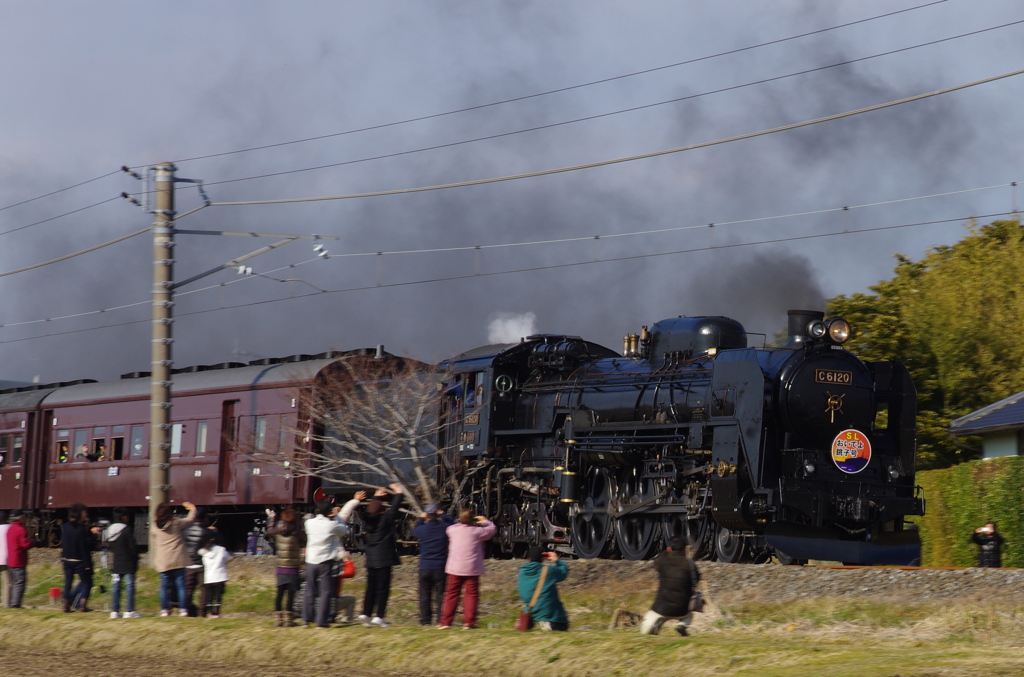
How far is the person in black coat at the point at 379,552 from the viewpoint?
14328 mm

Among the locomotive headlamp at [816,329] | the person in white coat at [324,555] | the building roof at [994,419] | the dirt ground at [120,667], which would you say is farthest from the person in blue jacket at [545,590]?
the building roof at [994,419]

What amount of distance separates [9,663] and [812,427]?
11397mm

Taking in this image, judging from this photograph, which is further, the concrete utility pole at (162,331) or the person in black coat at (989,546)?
the concrete utility pole at (162,331)

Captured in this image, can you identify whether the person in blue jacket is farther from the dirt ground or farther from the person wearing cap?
the dirt ground

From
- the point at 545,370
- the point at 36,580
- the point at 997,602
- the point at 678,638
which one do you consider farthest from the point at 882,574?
the point at 36,580

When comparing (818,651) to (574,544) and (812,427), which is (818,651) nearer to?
(812,427)

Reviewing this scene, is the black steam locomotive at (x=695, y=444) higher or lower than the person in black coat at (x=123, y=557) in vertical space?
higher

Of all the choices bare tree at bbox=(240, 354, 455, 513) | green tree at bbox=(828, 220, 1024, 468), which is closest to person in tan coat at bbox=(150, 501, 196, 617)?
bare tree at bbox=(240, 354, 455, 513)

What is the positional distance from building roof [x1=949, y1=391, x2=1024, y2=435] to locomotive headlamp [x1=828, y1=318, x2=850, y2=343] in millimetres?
4755

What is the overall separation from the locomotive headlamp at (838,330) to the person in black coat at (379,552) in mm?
8194

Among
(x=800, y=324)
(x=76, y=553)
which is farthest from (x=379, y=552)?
(x=800, y=324)

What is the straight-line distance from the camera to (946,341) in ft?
103

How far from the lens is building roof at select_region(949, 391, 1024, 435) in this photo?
896 inches

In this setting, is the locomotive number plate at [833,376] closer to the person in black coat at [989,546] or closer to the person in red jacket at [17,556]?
the person in black coat at [989,546]
